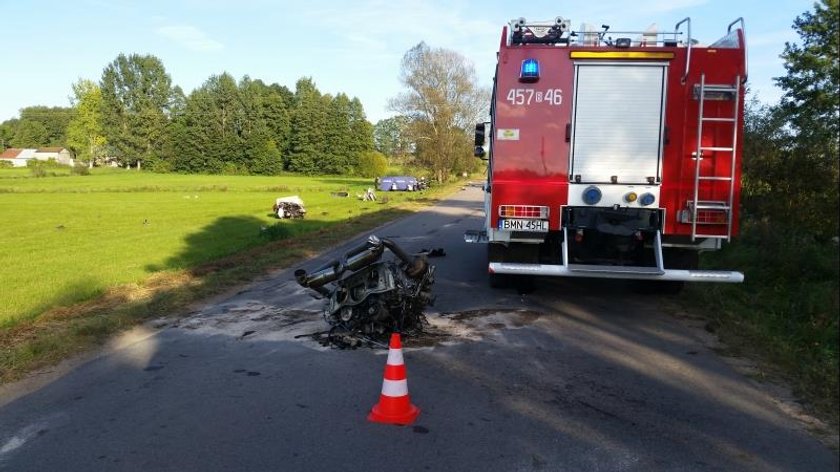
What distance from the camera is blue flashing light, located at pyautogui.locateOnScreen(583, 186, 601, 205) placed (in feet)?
25.1

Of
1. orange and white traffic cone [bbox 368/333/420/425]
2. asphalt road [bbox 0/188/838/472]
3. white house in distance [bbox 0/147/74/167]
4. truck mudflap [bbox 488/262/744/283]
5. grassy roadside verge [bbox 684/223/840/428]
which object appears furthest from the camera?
white house in distance [bbox 0/147/74/167]

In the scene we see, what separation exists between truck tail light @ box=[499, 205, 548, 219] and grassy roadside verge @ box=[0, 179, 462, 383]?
444 cm

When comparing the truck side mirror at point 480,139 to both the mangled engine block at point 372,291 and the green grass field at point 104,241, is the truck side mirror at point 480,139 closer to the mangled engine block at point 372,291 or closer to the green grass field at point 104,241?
the mangled engine block at point 372,291

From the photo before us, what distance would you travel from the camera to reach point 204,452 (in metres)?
3.95

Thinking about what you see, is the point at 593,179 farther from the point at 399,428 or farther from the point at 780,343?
the point at 399,428

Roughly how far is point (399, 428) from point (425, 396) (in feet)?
2.15

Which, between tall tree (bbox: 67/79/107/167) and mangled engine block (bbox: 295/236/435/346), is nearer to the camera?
mangled engine block (bbox: 295/236/435/346)

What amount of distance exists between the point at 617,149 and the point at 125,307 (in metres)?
6.72

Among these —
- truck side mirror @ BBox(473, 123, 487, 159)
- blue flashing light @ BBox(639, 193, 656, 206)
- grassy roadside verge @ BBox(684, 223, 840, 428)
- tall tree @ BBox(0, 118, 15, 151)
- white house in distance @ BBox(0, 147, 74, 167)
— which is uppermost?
tall tree @ BBox(0, 118, 15, 151)

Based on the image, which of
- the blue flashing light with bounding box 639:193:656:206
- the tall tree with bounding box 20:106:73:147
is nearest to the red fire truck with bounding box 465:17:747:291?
the blue flashing light with bounding box 639:193:656:206

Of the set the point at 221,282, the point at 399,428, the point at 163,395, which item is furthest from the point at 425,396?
the point at 221,282

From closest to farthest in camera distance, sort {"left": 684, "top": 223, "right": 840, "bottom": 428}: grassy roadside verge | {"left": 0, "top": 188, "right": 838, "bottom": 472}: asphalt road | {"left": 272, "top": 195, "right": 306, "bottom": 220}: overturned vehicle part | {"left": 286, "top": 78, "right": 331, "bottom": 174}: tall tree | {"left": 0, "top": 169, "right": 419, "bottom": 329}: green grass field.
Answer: {"left": 0, "top": 188, "right": 838, "bottom": 472}: asphalt road, {"left": 684, "top": 223, "right": 840, "bottom": 428}: grassy roadside verge, {"left": 0, "top": 169, "right": 419, "bottom": 329}: green grass field, {"left": 272, "top": 195, "right": 306, "bottom": 220}: overturned vehicle part, {"left": 286, "top": 78, "right": 331, "bottom": 174}: tall tree

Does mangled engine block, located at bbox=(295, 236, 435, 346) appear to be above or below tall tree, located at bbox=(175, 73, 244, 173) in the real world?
below

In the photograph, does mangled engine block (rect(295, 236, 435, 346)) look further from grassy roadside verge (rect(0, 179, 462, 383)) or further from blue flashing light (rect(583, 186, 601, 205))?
grassy roadside verge (rect(0, 179, 462, 383))
